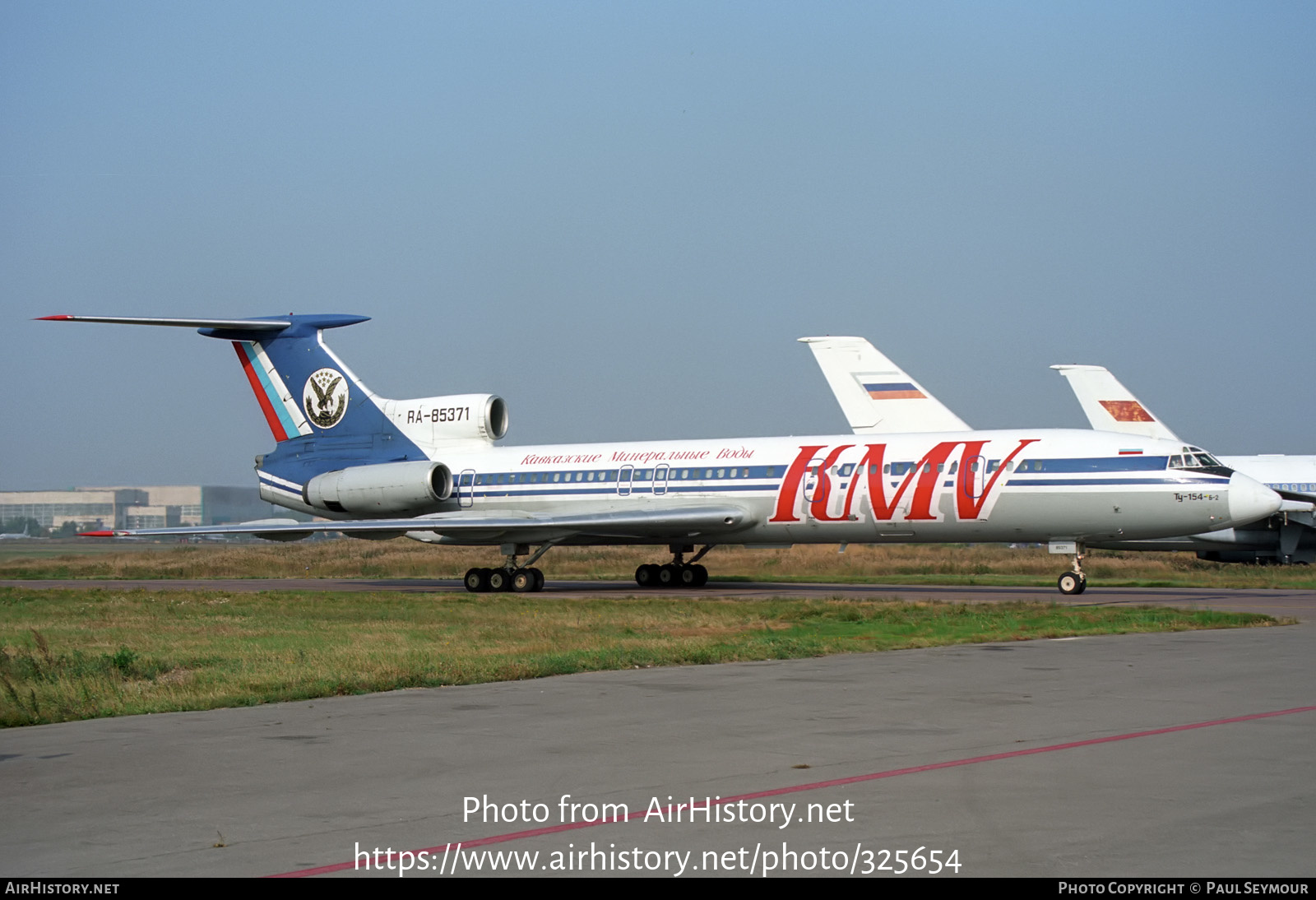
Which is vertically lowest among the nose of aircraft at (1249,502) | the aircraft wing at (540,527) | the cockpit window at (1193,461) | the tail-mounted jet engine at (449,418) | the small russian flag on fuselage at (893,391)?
the aircraft wing at (540,527)

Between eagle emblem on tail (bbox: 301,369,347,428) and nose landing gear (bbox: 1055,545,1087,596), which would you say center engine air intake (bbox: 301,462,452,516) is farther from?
nose landing gear (bbox: 1055,545,1087,596)

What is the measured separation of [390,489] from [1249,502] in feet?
65.7

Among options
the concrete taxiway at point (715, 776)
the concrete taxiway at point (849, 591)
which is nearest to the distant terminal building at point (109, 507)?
the concrete taxiway at point (849, 591)

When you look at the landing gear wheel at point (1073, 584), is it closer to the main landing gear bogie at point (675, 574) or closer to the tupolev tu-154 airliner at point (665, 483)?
the tupolev tu-154 airliner at point (665, 483)

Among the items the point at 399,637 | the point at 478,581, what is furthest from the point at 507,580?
the point at 399,637

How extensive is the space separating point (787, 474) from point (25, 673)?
1992 cm

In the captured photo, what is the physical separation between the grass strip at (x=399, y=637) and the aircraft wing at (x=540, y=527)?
3.70 metres

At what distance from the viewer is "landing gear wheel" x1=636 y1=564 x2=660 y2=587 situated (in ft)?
114

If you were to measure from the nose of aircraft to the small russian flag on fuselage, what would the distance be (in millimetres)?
16738

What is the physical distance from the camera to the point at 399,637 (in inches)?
712

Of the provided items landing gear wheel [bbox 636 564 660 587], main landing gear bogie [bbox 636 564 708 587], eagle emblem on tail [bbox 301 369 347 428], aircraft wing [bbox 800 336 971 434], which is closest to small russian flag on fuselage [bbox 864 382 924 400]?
aircraft wing [bbox 800 336 971 434]

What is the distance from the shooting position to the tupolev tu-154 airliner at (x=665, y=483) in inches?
1107

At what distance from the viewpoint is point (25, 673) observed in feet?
44.6
